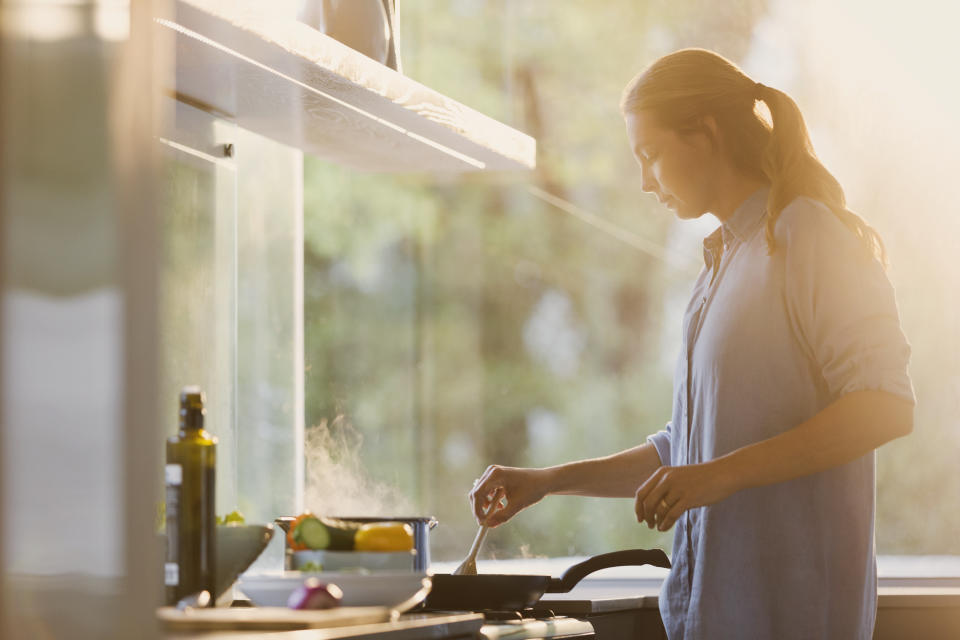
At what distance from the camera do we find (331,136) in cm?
218

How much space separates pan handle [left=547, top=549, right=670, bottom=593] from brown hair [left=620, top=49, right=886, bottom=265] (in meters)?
0.63

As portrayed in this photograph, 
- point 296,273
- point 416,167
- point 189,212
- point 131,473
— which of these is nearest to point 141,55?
point 131,473

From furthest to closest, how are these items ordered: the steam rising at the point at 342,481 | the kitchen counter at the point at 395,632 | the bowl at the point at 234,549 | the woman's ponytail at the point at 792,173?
the steam rising at the point at 342,481 < the woman's ponytail at the point at 792,173 < the bowl at the point at 234,549 < the kitchen counter at the point at 395,632

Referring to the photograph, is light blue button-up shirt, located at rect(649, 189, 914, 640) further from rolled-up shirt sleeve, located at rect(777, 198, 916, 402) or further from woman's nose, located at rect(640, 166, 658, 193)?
woman's nose, located at rect(640, 166, 658, 193)

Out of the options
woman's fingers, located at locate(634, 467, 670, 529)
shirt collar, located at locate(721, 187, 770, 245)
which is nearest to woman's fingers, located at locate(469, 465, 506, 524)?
woman's fingers, located at locate(634, 467, 670, 529)

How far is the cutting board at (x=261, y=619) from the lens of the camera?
1.12 metres

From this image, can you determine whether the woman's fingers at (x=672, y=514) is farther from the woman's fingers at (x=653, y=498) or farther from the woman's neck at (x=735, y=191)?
the woman's neck at (x=735, y=191)

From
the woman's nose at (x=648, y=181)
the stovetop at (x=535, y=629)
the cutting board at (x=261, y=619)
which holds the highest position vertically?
the woman's nose at (x=648, y=181)

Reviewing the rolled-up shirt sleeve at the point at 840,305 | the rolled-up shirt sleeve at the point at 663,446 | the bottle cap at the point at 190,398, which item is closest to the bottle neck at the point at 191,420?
the bottle cap at the point at 190,398

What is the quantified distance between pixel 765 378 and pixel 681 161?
Answer: 33cm

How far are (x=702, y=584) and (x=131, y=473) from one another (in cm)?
118

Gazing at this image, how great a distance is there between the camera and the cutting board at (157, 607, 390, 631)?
1.12 m

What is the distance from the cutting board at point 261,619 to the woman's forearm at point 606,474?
790mm

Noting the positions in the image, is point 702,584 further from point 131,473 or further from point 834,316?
point 131,473
